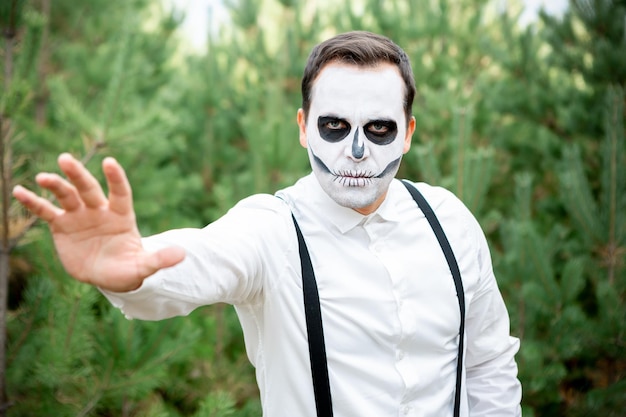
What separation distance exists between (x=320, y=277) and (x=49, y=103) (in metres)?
2.50

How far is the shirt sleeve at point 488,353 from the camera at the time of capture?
1415mm

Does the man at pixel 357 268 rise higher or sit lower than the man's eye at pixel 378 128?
lower

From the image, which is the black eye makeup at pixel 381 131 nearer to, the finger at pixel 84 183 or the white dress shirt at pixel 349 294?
the white dress shirt at pixel 349 294

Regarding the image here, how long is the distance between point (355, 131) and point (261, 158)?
→ 4.84 ft

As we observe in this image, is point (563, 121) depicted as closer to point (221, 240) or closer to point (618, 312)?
point (618, 312)

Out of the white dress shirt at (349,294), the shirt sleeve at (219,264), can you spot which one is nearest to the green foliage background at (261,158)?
the white dress shirt at (349,294)

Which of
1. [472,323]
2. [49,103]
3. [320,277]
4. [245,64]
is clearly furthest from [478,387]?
[245,64]

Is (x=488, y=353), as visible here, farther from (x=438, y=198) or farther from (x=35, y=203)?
(x=35, y=203)

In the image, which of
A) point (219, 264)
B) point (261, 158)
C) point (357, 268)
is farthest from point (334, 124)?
point (261, 158)

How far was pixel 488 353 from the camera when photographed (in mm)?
1432

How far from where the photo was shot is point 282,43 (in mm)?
4074

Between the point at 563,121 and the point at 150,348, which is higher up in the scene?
the point at 563,121

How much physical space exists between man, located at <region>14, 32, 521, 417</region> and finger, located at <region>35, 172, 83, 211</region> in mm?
185

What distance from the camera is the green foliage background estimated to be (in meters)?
1.89
